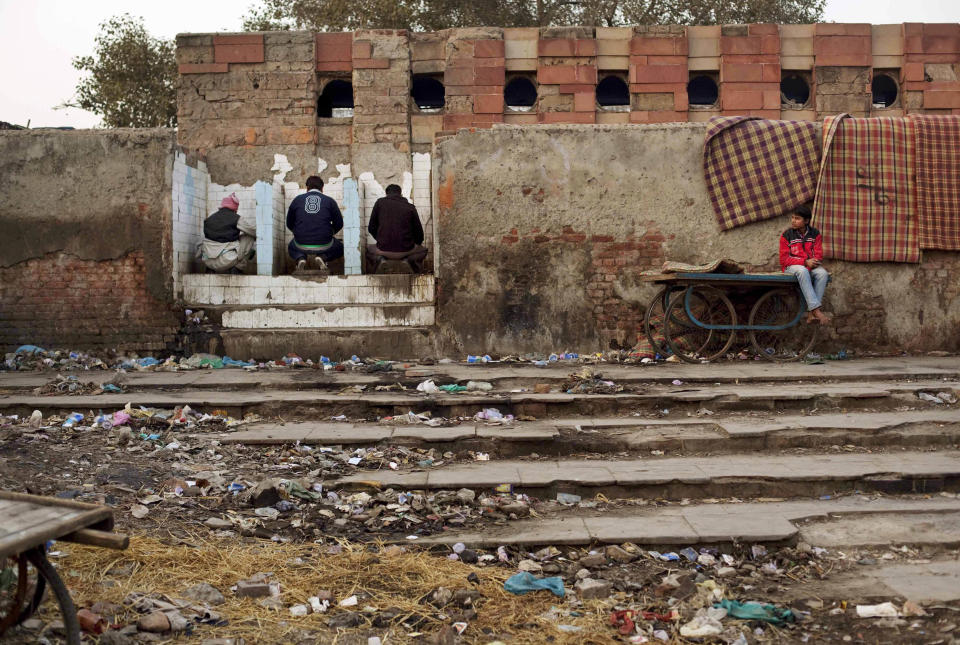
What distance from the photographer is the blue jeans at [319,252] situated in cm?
1033

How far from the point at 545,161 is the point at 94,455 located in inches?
220

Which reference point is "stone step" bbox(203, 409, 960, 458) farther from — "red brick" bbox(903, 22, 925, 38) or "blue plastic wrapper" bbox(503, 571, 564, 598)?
"red brick" bbox(903, 22, 925, 38)

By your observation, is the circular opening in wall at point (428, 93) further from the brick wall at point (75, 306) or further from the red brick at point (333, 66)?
the brick wall at point (75, 306)

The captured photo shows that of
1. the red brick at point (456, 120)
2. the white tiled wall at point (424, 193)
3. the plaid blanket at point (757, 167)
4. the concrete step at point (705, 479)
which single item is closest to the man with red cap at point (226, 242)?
the white tiled wall at point (424, 193)

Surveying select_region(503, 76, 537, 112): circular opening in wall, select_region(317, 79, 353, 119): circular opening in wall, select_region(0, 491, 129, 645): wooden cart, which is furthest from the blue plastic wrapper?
select_region(503, 76, 537, 112): circular opening in wall

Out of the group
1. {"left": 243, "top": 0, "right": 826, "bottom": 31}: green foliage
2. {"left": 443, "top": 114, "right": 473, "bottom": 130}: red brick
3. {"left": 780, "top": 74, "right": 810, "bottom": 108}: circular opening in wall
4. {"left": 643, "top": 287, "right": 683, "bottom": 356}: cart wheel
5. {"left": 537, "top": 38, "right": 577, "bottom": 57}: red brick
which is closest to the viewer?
{"left": 643, "top": 287, "right": 683, "bottom": 356}: cart wheel

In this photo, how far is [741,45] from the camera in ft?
43.9

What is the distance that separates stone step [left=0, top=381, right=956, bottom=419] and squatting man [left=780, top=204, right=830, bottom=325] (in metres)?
1.56

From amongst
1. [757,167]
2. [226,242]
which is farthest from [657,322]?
[226,242]

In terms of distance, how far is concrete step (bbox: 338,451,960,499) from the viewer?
497 centimetres

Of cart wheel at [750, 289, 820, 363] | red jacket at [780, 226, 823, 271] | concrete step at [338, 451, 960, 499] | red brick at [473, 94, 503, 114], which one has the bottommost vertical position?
concrete step at [338, 451, 960, 499]

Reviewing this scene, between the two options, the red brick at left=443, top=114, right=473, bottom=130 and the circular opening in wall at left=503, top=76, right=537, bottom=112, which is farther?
the circular opening in wall at left=503, top=76, right=537, bottom=112

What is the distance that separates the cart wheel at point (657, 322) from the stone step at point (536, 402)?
1780 millimetres

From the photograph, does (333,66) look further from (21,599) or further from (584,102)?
(21,599)
